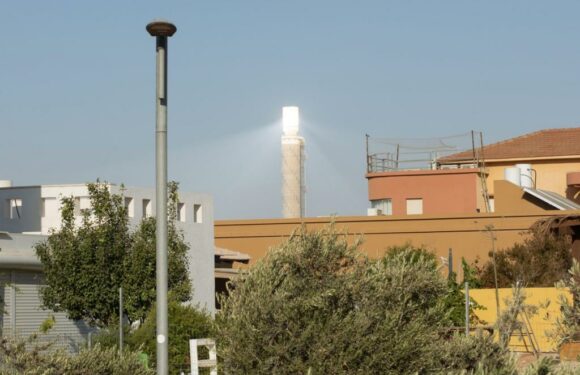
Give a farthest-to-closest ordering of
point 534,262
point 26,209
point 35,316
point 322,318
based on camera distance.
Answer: point 534,262, point 26,209, point 35,316, point 322,318

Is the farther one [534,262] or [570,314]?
[534,262]

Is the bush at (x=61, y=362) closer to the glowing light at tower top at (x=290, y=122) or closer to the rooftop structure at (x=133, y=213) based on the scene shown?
the rooftop structure at (x=133, y=213)

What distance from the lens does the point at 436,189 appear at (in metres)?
56.5

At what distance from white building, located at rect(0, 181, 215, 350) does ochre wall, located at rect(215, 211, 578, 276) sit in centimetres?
607

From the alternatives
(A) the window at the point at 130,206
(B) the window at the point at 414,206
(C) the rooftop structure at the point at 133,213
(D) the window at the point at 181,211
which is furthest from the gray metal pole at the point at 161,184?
(B) the window at the point at 414,206

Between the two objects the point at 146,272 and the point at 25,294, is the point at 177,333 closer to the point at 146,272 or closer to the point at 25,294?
the point at 146,272

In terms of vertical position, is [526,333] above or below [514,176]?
below

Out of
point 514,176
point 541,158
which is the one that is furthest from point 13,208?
point 541,158

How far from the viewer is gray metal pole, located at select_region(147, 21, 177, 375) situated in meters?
12.8

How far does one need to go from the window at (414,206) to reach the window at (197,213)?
16625mm

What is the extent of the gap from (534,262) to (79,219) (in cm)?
1780

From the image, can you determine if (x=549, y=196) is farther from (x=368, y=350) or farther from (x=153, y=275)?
(x=368, y=350)

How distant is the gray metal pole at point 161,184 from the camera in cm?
1280

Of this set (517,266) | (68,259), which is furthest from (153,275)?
(517,266)
